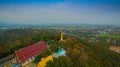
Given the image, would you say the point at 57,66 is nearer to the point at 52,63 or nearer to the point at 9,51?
the point at 52,63

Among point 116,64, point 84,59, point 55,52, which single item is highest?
point 55,52

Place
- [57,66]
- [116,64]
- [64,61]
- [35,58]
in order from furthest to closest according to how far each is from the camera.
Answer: [116,64] → [35,58] → [64,61] → [57,66]

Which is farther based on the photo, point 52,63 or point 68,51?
point 68,51

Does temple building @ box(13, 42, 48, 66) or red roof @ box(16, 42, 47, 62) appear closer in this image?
temple building @ box(13, 42, 48, 66)

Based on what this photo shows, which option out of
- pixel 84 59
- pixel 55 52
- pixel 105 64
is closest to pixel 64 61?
pixel 55 52

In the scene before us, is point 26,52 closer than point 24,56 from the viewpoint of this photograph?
No

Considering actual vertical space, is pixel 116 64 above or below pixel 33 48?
below

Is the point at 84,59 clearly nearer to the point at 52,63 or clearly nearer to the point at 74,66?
the point at 74,66

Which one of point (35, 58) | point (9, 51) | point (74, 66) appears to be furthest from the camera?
point (9, 51)

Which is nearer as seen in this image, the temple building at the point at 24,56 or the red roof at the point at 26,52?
the temple building at the point at 24,56

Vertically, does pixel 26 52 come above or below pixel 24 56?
above
